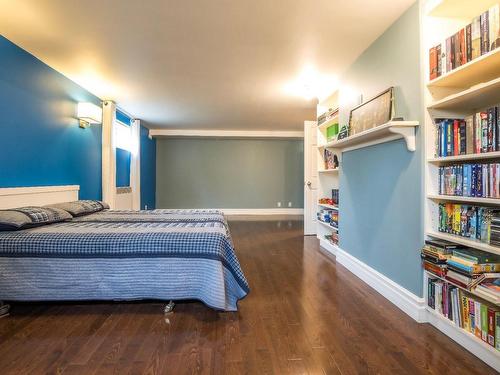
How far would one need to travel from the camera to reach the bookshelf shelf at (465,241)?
1385 millimetres

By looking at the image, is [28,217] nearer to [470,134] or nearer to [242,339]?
[242,339]

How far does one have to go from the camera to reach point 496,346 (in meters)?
1.37

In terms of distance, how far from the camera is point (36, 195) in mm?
2801

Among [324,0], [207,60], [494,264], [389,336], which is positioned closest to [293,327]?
[389,336]

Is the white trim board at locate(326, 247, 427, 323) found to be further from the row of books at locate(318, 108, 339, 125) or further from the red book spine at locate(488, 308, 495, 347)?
the row of books at locate(318, 108, 339, 125)

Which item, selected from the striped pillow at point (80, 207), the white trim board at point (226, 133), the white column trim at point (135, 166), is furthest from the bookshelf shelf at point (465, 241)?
the white trim board at point (226, 133)

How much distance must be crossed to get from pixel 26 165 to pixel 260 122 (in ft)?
13.8

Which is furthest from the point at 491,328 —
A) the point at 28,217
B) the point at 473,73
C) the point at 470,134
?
the point at 28,217

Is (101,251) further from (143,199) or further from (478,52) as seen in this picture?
(143,199)

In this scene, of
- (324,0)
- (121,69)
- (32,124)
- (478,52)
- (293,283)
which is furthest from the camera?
(121,69)

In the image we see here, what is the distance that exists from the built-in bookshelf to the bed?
134cm

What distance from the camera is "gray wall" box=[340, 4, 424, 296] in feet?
6.31

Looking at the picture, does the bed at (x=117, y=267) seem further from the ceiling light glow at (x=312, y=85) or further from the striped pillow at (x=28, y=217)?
the ceiling light glow at (x=312, y=85)

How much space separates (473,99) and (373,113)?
85 cm
